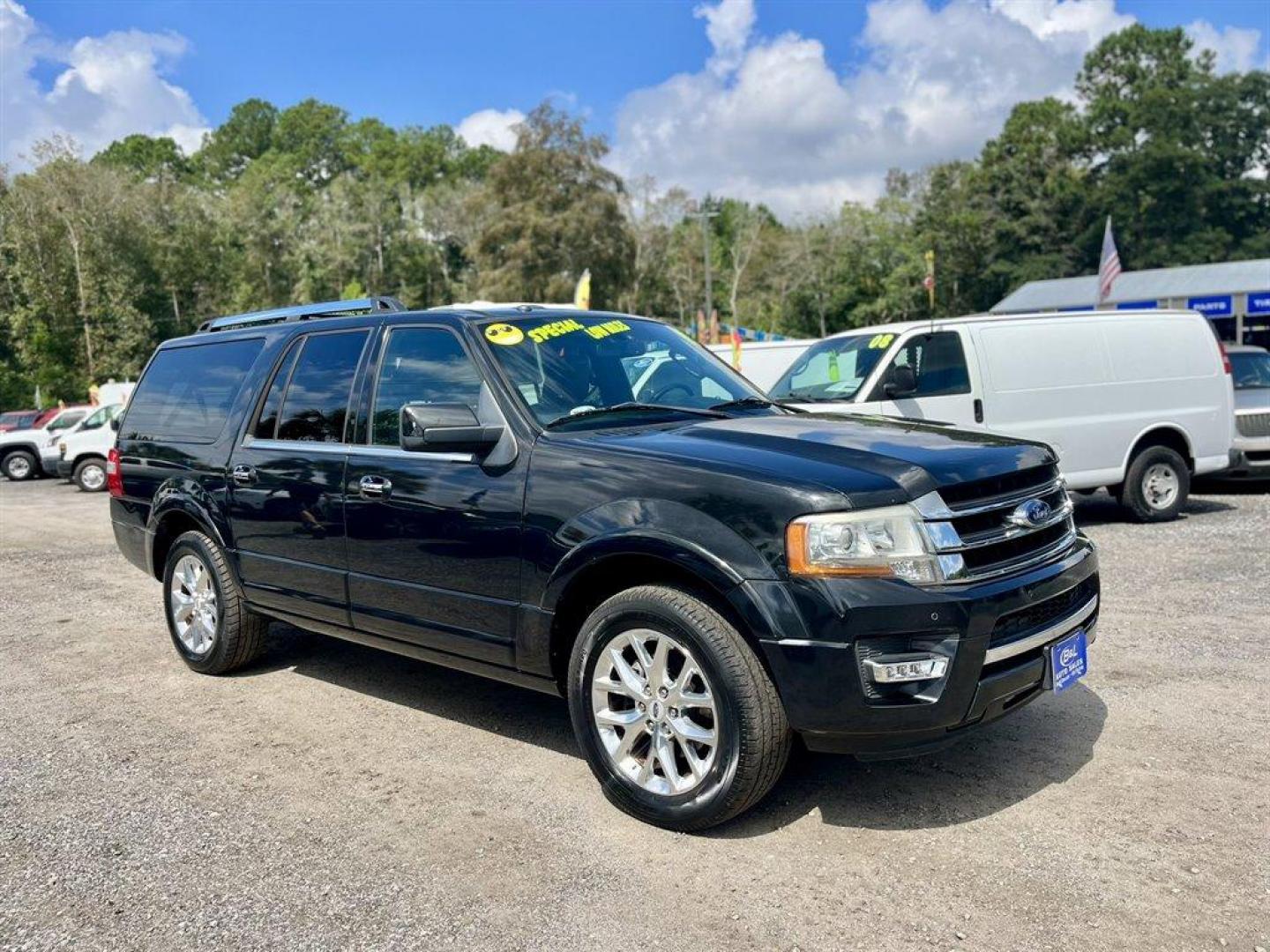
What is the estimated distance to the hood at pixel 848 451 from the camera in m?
3.46

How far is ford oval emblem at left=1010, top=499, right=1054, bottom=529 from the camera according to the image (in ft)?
12.2

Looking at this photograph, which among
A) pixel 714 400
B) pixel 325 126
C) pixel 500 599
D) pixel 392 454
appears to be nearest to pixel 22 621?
pixel 392 454

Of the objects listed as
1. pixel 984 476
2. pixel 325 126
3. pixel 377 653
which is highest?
pixel 325 126

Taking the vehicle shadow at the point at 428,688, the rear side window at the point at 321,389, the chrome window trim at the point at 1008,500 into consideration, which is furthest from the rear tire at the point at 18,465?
the chrome window trim at the point at 1008,500

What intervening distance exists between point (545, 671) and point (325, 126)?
107323 mm

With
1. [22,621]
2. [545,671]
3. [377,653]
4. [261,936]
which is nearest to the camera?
[261,936]

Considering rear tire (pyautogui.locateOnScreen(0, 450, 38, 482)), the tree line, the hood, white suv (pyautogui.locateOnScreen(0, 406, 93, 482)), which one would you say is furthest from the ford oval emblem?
the tree line

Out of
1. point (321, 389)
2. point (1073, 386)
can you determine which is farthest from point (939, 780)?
point (1073, 386)

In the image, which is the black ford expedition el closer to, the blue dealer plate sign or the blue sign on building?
the blue dealer plate sign

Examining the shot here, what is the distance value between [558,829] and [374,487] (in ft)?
5.78

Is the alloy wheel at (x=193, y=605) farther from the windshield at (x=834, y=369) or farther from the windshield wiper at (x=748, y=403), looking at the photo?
the windshield at (x=834, y=369)

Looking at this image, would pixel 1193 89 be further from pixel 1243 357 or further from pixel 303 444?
pixel 303 444

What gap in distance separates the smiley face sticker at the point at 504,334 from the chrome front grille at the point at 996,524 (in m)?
2.01

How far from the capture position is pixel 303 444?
5.11 meters
